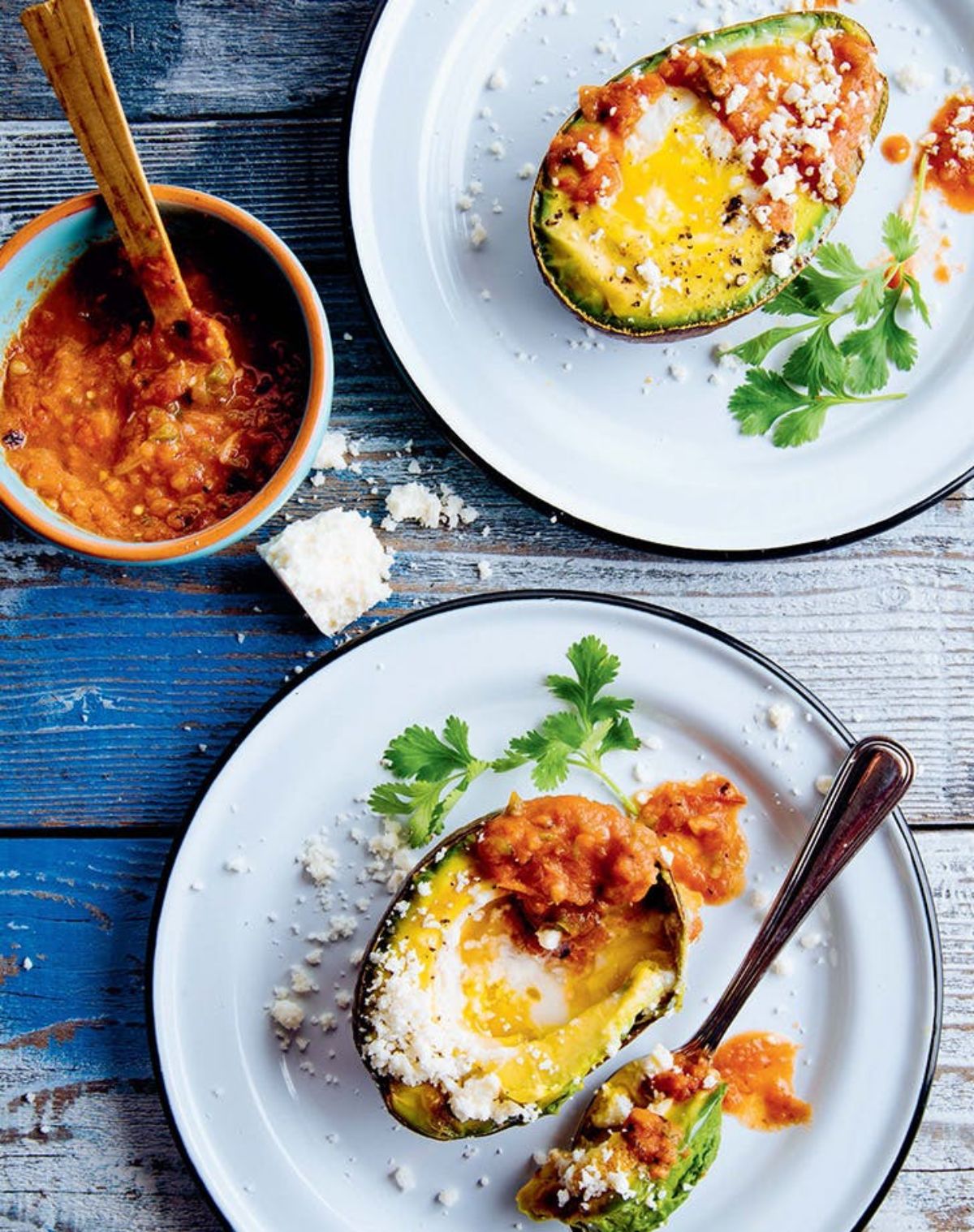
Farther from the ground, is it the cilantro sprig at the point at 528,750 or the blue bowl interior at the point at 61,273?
the blue bowl interior at the point at 61,273

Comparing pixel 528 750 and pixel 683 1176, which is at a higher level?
pixel 528 750

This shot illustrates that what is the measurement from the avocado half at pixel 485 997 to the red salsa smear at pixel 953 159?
88 centimetres

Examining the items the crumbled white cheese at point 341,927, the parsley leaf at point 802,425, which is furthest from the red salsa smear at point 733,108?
the crumbled white cheese at point 341,927

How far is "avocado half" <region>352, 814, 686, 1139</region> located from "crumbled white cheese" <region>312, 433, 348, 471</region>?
48cm

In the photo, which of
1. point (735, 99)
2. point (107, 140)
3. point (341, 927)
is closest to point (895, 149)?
point (735, 99)

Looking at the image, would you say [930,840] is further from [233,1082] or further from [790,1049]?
[233,1082]

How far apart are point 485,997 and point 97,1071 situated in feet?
1.69

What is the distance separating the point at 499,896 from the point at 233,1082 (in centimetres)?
40

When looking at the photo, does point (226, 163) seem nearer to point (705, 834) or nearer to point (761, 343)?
point (761, 343)

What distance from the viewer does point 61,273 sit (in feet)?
4.67

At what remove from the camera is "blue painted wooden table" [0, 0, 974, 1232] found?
1.53 m

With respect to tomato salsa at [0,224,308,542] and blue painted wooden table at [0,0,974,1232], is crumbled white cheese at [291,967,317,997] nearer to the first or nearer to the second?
blue painted wooden table at [0,0,974,1232]

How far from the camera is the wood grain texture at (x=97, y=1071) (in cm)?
152

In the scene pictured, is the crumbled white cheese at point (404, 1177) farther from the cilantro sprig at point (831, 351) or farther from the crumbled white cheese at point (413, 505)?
the cilantro sprig at point (831, 351)
